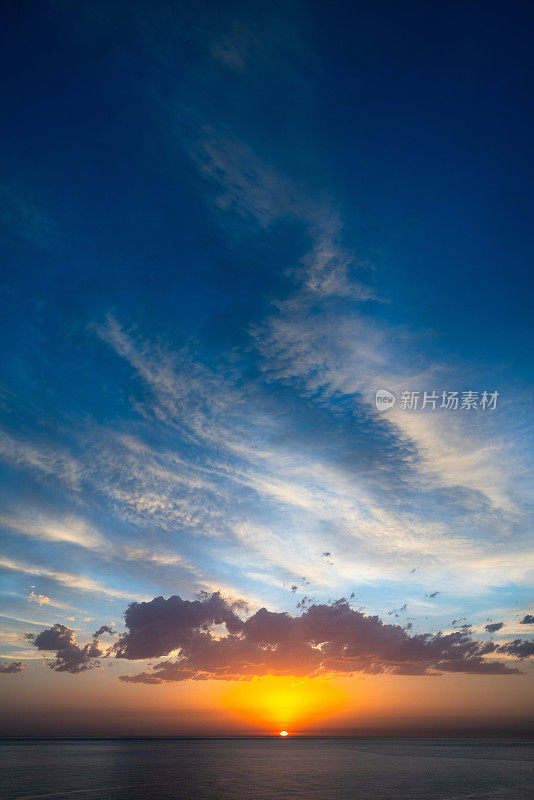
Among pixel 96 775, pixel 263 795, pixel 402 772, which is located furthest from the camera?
pixel 402 772

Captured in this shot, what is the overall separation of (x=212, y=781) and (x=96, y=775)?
31821 millimetres

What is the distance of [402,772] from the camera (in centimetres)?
13088

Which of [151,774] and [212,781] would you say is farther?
[151,774]

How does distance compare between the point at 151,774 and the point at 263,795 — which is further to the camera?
the point at 151,774

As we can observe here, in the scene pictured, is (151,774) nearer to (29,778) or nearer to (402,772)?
(29,778)

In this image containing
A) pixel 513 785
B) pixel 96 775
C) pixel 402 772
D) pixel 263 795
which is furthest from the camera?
pixel 402 772

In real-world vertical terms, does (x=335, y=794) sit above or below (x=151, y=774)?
above

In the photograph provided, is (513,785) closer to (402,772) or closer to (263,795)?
(402,772)

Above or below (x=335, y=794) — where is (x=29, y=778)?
below

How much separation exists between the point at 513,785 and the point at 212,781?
65906 millimetres

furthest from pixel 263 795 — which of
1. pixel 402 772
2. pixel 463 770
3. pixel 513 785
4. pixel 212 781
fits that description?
pixel 463 770

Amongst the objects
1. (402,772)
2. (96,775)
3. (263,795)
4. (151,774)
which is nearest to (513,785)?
(402,772)

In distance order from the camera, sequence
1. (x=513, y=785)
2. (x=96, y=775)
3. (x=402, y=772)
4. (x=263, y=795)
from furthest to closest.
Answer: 1. (x=402, y=772)
2. (x=96, y=775)
3. (x=513, y=785)
4. (x=263, y=795)

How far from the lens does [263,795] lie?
8062 centimetres
